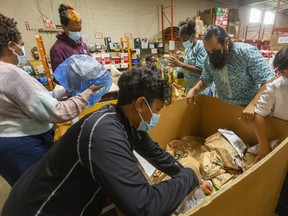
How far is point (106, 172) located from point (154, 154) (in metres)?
0.43

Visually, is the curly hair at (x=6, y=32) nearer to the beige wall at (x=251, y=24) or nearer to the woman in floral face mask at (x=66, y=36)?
the woman in floral face mask at (x=66, y=36)

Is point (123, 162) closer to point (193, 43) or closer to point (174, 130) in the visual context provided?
point (174, 130)

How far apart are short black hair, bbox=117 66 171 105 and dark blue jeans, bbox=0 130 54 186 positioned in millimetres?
522

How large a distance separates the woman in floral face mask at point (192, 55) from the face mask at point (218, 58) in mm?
479

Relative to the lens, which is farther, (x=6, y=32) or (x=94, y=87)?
(x=94, y=87)

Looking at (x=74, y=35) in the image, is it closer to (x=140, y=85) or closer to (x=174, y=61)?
(x=174, y=61)

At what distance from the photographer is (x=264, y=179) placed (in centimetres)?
67

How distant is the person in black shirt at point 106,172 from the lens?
478 mm

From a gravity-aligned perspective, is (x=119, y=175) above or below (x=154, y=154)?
above

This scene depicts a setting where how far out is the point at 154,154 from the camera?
2.85 feet

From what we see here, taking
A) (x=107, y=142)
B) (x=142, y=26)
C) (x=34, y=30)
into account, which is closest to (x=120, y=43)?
(x=142, y=26)

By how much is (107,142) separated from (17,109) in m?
0.54

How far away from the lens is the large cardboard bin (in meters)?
0.53

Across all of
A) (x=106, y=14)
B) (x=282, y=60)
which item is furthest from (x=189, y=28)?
(x=106, y=14)
